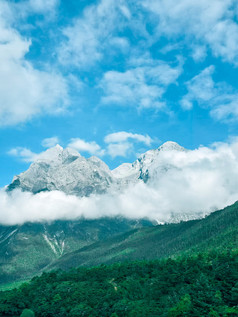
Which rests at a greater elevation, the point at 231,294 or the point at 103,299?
the point at 103,299

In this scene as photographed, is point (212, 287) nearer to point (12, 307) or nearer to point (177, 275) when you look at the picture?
point (177, 275)

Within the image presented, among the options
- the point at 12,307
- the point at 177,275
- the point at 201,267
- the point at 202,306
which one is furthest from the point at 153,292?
the point at 12,307

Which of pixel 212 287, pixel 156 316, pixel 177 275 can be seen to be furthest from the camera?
pixel 177 275

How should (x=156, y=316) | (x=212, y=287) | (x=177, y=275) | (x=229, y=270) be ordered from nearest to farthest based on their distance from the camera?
(x=156, y=316), (x=212, y=287), (x=229, y=270), (x=177, y=275)

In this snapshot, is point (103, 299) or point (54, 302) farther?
point (54, 302)

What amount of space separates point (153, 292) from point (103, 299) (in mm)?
30510

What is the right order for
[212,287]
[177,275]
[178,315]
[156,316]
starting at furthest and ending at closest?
[177,275], [212,287], [156,316], [178,315]

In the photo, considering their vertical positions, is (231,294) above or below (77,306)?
below

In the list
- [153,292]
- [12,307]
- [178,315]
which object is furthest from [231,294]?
[12,307]

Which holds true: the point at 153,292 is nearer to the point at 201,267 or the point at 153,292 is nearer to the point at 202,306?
the point at 201,267

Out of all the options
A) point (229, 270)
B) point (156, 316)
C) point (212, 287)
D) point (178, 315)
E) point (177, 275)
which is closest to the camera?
point (178, 315)

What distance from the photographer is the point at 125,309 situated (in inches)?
6284

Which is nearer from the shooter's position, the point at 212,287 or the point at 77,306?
the point at 212,287

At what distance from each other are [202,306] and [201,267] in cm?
6548
